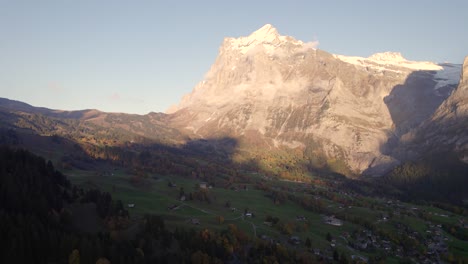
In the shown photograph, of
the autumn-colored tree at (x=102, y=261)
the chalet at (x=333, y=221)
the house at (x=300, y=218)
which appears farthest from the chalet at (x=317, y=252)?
the autumn-colored tree at (x=102, y=261)

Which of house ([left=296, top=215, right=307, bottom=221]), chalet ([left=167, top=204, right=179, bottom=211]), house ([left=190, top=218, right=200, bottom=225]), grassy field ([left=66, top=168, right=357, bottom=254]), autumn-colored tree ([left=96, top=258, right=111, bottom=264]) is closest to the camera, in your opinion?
autumn-colored tree ([left=96, top=258, right=111, bottom=264])

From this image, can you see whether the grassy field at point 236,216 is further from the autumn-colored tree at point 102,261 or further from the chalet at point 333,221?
the autumn-colored tree at point 102,261

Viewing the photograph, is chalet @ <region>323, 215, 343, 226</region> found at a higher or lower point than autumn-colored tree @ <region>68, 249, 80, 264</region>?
lower

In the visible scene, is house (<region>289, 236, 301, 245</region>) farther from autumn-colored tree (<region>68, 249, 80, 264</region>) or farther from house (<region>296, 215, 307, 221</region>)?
autumn-colored tree (<region>68, 249, 80, 264</region>)

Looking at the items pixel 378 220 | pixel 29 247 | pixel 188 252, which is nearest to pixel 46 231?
pixel 29 247

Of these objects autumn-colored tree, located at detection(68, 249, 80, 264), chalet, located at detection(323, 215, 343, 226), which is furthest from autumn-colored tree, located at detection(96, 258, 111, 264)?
chalet, located at detection(323, 215, 343, 226)

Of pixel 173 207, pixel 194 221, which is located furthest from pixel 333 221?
pixel 173 207

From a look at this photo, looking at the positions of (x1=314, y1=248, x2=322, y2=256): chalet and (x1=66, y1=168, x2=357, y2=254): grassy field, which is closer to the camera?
(x1=314, y1=248, x2=322, y2=256): chalet

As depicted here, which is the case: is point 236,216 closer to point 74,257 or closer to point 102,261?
point 102,261

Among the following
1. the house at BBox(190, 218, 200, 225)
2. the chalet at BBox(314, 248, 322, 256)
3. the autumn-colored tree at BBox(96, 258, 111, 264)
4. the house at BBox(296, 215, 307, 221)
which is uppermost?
the house at BBox(190, 218, 200, 225)

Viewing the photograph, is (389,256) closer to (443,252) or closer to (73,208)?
(443,252)

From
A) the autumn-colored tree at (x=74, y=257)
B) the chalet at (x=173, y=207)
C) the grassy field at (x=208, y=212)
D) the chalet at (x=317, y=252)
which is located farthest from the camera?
the chalet at (x=173, y=207)

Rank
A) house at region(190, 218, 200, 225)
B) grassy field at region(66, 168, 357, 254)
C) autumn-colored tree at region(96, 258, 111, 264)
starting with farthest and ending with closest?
grassy field at region(66, 168, 357, 254) < house at region(190, 218, 200, 225) < autumn-colored tree at region(96, 258, 111, 264)
